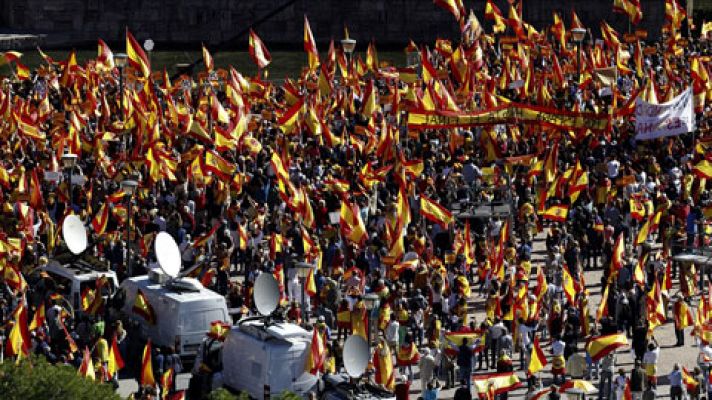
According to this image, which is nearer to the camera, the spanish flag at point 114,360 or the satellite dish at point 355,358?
the satellite dish at point 355,358

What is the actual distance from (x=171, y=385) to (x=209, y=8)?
158 feet

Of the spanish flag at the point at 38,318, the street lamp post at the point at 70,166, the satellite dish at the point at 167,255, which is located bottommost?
the spanish flag at the point at 38,318

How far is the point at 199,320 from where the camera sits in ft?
116

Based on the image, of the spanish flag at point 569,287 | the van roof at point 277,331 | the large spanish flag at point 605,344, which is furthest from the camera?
the spanish flag at point 569,287

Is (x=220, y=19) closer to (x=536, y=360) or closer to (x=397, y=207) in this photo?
(x=397, y=207)

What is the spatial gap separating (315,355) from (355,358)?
135 cm

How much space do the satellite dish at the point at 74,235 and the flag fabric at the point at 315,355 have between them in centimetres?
779

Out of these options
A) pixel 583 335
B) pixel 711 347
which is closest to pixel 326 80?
pixel 583 335

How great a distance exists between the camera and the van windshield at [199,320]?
35.4 metres

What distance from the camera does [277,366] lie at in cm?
3198

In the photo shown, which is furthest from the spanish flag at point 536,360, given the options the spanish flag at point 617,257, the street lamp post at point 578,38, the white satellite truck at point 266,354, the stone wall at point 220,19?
the stone wall at point 220,19

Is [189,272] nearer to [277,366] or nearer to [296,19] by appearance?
[277,366]

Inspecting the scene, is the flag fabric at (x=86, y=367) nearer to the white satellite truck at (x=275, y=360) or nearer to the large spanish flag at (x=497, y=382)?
the white satellite truck at (x=275, y=360)

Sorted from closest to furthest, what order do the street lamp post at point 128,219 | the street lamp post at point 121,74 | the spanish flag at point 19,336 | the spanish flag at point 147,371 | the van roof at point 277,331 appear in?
1. the van roof at point 277,331
2. the spanish flag at point 147,371
3. the spanish flag at point 19,336
4. the street lamp post at point 128,219
5. the street lamp post at point 121,74
